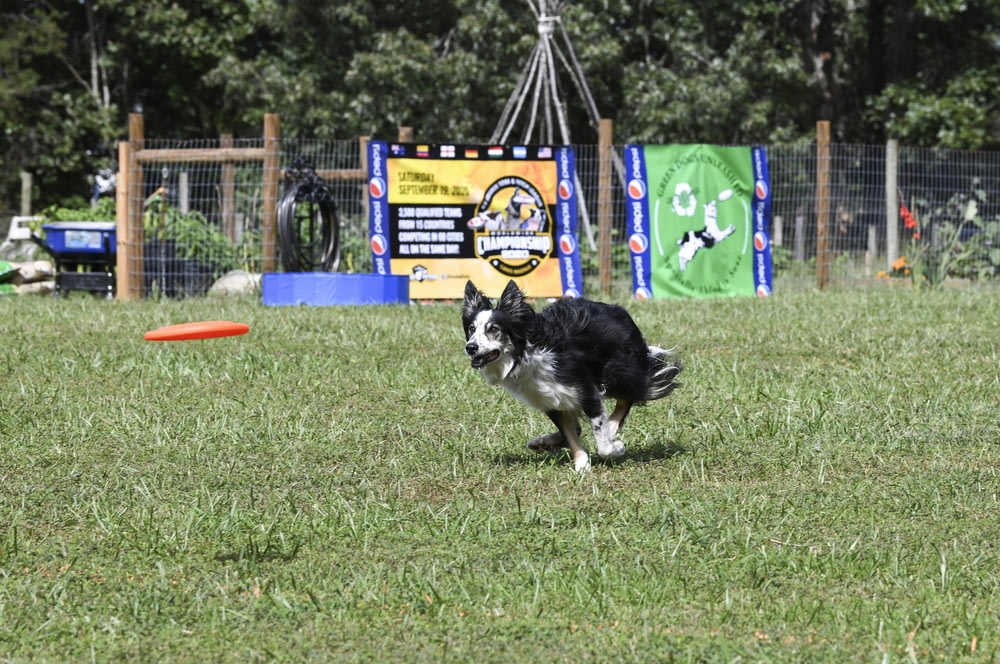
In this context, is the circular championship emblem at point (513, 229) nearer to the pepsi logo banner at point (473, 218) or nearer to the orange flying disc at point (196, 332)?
the pepsi logo banner at point (473, 218)

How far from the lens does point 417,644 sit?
3.78 meters

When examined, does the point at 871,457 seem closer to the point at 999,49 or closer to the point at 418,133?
the point at 418,133

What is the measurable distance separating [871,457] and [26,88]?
2986 centimetres

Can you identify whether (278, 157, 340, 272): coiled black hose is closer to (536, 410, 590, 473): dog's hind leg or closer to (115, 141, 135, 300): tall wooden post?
(115, 141, 135, 300): tall wooden post

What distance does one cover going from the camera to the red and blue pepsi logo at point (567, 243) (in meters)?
15.8

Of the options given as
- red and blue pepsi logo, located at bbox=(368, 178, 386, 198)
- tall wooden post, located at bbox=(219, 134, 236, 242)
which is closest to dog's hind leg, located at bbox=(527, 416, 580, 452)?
red and blue pepsi logo, located at bbox=(368, 178, 386, 198)

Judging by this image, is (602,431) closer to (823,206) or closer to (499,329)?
(499,329)

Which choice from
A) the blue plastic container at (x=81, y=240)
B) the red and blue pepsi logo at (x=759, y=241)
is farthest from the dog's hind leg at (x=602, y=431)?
the blue plastic container at (x=81, y=240)

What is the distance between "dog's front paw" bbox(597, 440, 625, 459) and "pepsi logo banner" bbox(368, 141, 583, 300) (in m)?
9.23

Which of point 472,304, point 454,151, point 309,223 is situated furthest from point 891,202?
point 472,304

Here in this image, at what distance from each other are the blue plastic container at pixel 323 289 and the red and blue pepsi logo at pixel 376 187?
5.24 ft

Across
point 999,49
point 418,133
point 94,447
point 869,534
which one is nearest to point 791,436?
point 869,534

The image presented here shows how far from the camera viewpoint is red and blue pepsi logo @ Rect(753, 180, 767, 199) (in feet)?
54.7

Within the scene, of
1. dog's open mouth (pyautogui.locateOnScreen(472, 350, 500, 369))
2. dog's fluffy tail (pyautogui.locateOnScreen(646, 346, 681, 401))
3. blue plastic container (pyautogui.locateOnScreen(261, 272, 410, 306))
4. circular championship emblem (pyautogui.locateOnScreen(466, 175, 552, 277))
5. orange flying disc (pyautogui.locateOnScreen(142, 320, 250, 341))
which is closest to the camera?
dog's open mouth (pyautogui.locateOnScreen(472, 350, 500, 369))
